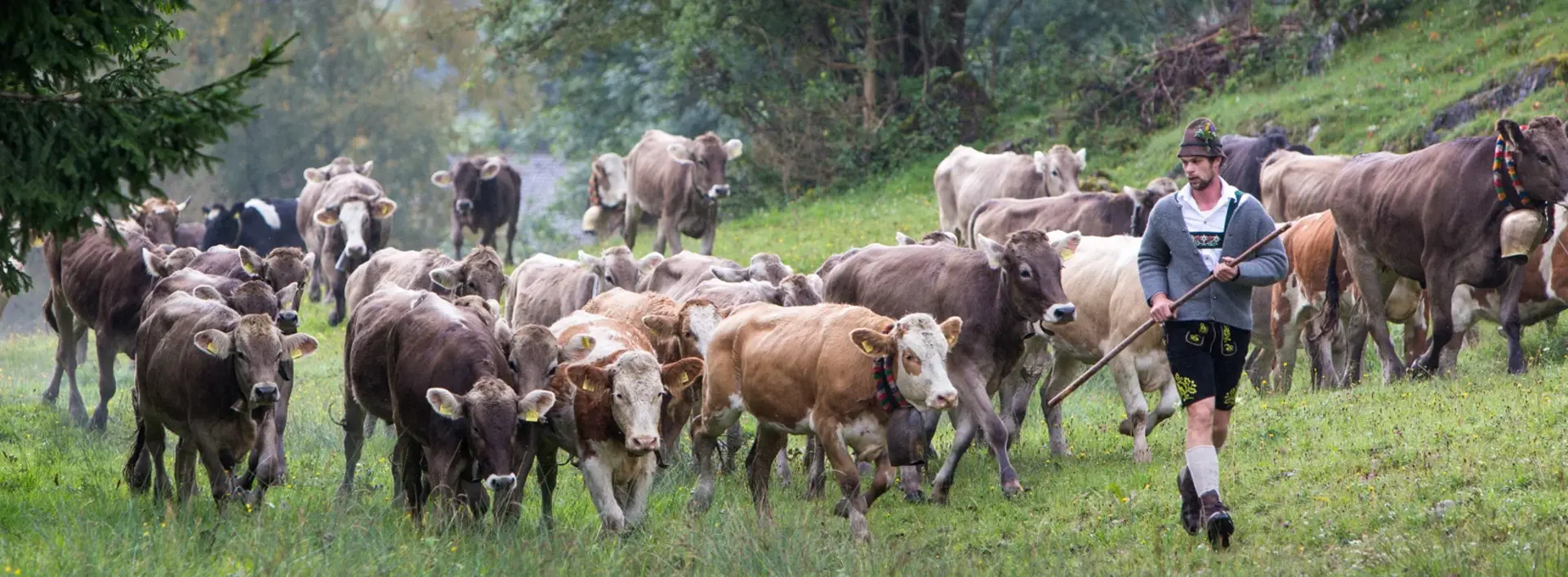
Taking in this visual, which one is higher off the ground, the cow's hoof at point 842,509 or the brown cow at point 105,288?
the brown cow at point 105,288

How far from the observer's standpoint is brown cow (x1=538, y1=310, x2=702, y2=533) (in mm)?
9883

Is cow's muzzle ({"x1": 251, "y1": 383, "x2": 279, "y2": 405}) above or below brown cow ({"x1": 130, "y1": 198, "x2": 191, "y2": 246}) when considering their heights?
above

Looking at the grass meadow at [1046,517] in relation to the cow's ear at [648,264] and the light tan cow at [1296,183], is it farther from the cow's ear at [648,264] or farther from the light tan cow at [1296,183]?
the cow's ear at [648,264]

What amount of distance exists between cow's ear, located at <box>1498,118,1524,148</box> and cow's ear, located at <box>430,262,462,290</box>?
854cm

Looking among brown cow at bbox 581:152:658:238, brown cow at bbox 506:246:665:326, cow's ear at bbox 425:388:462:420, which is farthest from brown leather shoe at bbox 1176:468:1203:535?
brown cow at bbox 581:152:658:238

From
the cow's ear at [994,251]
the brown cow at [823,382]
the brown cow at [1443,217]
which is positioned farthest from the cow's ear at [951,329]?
the brown cow at [1443,217]

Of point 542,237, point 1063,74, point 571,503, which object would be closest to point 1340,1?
point 1063,74

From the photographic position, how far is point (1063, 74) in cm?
3272

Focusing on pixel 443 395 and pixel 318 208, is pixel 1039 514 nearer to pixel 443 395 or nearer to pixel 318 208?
pixel 443 395

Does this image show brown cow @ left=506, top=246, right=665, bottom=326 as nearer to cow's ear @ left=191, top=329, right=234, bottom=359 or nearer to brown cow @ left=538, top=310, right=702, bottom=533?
brown cow @ left=538, top=310, right=702, bottom=533

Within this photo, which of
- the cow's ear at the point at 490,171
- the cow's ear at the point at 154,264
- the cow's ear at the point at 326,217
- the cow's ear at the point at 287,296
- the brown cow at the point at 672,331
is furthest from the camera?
the cow's ear at the point at 490,171

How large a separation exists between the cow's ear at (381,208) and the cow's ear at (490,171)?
552cm

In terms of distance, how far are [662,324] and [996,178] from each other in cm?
1154

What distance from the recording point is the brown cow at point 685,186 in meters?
24.3
